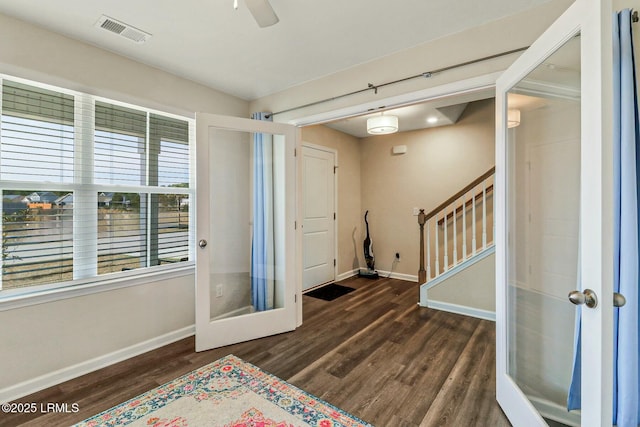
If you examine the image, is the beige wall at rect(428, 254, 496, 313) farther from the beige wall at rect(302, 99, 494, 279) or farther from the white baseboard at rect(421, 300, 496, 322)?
the beige wall at rect(302, 99, 494, 279)

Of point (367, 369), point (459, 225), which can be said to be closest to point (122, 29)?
point (367, 369)

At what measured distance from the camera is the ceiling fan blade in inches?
57.5

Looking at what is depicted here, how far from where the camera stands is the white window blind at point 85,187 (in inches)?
77.0

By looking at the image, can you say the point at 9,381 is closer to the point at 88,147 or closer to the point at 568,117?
the point at 88,147

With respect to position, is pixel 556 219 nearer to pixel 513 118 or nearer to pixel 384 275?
pixel 513 118

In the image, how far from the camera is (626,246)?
117cm

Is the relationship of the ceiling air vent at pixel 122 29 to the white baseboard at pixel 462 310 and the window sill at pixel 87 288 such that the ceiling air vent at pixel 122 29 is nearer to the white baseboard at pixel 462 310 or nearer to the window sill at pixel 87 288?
the window sill at pixel 87 288

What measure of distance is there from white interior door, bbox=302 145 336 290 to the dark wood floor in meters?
1.20

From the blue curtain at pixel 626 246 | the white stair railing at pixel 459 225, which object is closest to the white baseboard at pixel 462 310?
the white stair railing at pixel 459 225

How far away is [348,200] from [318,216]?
88 centimetres

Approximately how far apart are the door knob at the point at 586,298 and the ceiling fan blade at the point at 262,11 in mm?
1864

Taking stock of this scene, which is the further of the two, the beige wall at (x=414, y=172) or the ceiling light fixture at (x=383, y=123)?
the beige wall at (x=414, y=172)

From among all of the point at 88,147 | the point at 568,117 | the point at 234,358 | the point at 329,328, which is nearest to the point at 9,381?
the point at 234,358

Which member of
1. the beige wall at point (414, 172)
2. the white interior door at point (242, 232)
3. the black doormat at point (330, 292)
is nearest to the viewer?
the white interior door at point (242, 232)
